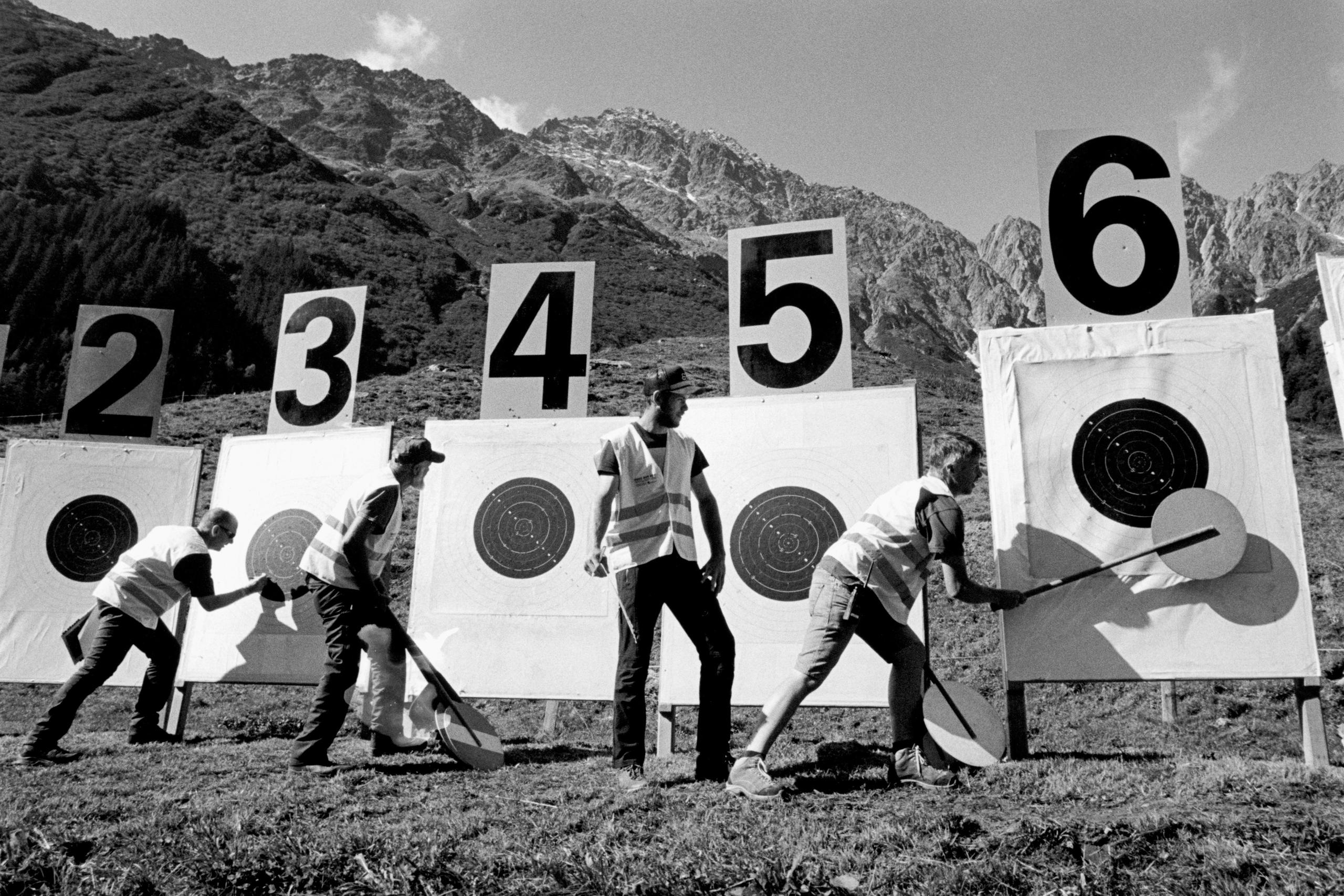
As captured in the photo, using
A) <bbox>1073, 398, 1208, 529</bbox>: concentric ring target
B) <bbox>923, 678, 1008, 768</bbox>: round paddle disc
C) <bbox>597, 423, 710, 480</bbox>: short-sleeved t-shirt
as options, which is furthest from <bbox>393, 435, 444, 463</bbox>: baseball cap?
<bbox>1073, 398, 1208, 529</bbox>: concentric ring target

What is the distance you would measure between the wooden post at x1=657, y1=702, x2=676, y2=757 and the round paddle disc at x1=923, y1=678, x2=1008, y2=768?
149 centimetres

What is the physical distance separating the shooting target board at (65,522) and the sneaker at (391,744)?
3.15 meters

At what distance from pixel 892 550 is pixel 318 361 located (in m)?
5.13

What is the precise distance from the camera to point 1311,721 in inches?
171

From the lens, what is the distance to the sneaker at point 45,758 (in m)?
4.78

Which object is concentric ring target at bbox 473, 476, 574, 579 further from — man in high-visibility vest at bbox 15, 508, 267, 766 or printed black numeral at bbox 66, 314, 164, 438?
printed black numeral at bbox 66, 314, 164, 438

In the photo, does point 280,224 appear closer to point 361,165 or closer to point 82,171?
point 82,171

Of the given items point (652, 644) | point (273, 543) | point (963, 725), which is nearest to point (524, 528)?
point (273, 543)

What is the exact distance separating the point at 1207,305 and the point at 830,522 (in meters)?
31.0

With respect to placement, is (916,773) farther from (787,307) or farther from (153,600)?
(153,600)

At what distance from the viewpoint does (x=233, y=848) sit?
2729mm

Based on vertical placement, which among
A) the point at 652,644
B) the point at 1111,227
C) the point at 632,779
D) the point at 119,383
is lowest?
the point at 632,779

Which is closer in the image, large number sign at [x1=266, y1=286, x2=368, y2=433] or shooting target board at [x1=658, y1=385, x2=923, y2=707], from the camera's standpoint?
shooting target board at [x1=658, y1=385, x2=923, y2=707]

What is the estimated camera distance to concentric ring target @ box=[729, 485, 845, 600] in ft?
17.9
